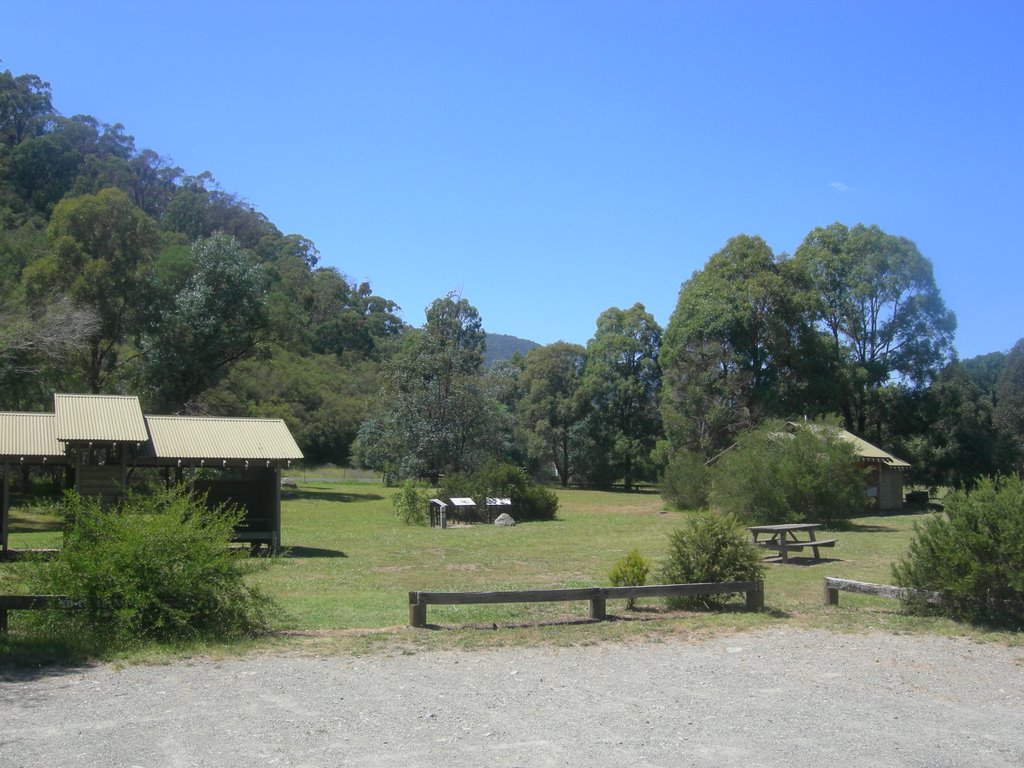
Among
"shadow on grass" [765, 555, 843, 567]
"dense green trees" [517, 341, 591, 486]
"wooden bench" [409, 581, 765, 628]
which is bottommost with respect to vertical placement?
"shadow on grass" [765, 555, 843, 567]

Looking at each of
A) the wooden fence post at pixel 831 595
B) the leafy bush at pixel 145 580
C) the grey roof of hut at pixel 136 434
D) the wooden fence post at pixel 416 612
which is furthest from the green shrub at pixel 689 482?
the leafy bush at pixel 145 580

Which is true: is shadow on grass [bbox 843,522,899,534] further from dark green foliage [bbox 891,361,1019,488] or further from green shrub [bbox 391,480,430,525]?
dark green foliage [bbox 891,361,1019,488]

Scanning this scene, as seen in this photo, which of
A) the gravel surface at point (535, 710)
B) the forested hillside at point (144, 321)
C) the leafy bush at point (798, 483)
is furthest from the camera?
the forested hillside at point (144, 321)

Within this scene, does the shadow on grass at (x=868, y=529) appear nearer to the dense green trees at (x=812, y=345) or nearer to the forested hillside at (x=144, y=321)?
the dense green trees at (x=812, y=345)

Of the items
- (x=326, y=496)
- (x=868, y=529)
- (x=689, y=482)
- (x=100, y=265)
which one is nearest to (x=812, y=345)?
(x=689, y=482)

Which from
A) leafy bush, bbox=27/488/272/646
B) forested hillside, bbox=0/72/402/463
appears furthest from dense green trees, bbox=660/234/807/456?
leafy bush, bbox=27/488/272/646

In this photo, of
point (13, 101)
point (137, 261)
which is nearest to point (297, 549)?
point (137, 261)

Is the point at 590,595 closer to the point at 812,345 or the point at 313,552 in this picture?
the point at 313,552

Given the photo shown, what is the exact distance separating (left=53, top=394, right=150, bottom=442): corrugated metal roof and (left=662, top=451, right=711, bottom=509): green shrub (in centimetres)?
2324

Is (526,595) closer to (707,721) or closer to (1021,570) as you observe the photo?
(707,721)

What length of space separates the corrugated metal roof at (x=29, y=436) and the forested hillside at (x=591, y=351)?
7362 millimetres

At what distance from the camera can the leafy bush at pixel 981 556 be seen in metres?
11.1

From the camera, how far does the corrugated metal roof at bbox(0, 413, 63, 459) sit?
20.3 metres

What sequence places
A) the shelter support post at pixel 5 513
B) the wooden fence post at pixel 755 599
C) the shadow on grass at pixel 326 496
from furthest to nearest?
the shadow on grass at pixel 326 496, the shelter support post at pixel 5 513, the wooden fence post at pixel 755 599
